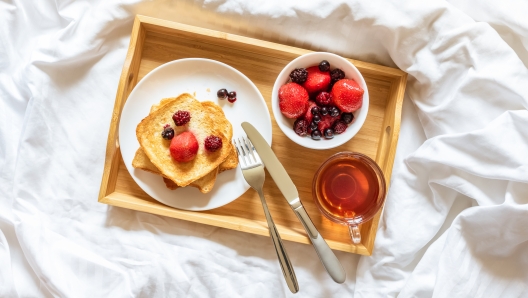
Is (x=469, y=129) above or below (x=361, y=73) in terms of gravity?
below

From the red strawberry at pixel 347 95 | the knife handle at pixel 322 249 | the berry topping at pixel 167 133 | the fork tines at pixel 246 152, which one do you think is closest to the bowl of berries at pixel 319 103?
the red strawberry at pixel 347 95

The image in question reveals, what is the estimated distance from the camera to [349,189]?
1.52 meters

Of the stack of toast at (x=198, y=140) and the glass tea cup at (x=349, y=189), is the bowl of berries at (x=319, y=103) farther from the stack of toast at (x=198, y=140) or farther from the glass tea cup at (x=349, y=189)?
the stack of toast at (x=198, y=140)

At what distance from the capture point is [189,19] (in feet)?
5.14

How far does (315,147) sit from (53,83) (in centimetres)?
96

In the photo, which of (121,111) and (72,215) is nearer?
(121,111)

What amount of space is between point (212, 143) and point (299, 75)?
366 millimetres

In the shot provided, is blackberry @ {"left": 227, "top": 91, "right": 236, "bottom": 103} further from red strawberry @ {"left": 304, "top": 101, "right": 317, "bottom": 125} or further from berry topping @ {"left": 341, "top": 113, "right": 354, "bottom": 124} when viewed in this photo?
berry topping @ {"left": 341, "top": 113, "right": 354, "bottom": 124}

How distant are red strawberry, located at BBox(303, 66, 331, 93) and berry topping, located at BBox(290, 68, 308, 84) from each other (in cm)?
2

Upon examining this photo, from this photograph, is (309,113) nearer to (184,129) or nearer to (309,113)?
(309,113)

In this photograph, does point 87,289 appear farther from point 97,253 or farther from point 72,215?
point 72,215

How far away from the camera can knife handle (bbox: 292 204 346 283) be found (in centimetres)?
145

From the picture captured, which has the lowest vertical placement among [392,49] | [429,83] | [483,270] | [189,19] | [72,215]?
[483,270]

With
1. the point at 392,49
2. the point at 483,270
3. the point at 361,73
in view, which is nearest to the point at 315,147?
the point at 361,73
